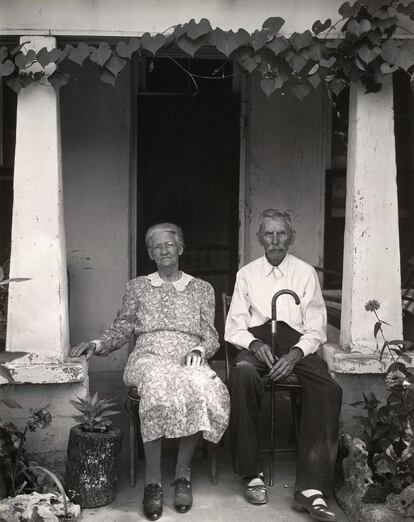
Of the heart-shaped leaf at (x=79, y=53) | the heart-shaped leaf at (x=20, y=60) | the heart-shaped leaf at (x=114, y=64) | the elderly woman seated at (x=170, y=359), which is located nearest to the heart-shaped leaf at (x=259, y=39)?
the heart-shaped leaf at (x=114, y=64)

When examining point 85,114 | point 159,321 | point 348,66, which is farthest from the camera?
point 85,114

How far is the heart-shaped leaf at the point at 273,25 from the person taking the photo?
4066 mm

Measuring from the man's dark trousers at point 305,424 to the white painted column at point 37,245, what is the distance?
109cm

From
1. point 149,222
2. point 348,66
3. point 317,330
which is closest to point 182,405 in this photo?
point 317,330

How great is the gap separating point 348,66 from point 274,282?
1.37 m

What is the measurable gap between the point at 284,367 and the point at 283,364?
0.02m

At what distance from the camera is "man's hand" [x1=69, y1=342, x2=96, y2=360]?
428 cm

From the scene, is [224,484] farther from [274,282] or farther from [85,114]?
[85,114]

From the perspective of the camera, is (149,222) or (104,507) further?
(149,222)

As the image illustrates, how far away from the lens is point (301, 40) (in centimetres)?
405

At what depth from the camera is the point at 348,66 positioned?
414cm

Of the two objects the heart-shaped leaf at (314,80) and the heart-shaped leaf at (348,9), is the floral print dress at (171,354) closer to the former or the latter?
the heart-shaped leaf at (314,80)

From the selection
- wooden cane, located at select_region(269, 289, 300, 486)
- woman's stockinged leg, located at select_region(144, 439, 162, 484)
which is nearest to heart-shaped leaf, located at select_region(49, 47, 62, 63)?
wooden cane, located at select_region(269, 289, 300, 486)

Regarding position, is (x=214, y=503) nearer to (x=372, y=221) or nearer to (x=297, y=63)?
(x=372, y=221)
